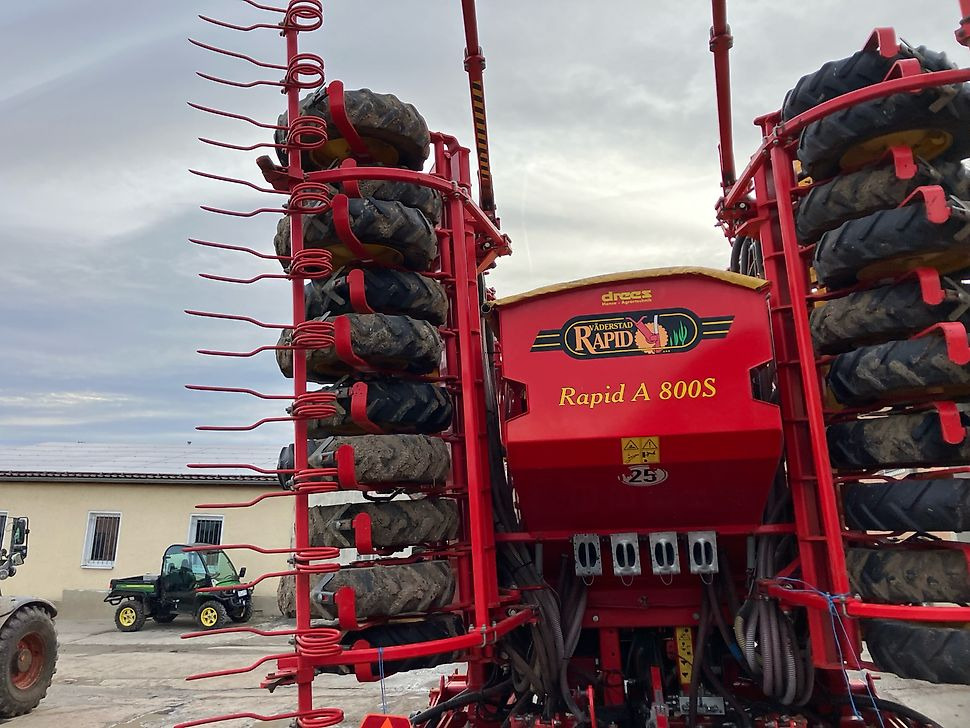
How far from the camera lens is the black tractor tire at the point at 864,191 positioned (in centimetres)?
329

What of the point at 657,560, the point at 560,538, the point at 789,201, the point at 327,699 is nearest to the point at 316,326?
the point at 560,538

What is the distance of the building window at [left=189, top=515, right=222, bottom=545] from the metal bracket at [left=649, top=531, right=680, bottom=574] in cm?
1600

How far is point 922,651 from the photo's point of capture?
2.95 m

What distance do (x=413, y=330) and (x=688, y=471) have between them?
5.10ft

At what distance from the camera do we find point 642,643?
4.34 m

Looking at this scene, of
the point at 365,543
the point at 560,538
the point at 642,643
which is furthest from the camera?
the point at 642,643

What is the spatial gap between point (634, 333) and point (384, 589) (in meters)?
1.73

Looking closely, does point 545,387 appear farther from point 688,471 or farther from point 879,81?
point 879,81

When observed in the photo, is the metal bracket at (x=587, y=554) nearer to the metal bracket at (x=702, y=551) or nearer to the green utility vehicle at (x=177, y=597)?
the metal bracket at (x=702, y=551)

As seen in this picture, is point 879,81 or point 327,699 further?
point 327,699

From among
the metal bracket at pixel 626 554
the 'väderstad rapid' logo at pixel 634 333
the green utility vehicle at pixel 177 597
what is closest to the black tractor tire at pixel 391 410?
the 'väderstad rapid' logo at pixel 634 333

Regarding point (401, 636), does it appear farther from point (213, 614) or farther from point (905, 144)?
point (213, 614)

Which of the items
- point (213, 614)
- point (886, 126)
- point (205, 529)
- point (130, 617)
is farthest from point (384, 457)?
point (205, 529)

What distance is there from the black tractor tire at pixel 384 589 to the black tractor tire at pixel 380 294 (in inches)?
51.7
